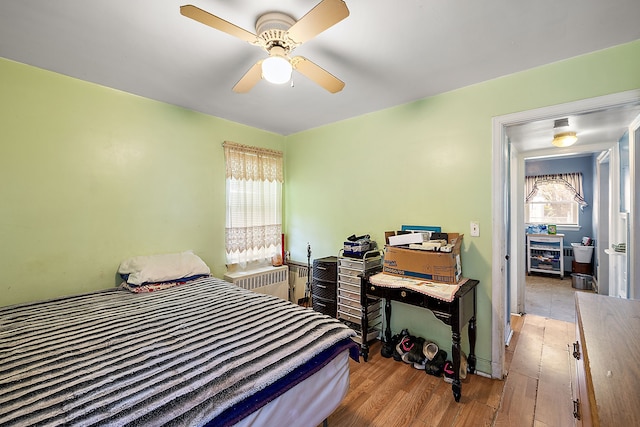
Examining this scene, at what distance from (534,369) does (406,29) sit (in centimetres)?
287

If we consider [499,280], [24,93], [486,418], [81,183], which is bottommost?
[486,418]

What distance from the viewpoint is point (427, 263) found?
2.16 metres

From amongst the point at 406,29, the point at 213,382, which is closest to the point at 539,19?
the point at 406,29

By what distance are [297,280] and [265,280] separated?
572 millimetres

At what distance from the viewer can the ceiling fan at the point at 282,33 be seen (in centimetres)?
117

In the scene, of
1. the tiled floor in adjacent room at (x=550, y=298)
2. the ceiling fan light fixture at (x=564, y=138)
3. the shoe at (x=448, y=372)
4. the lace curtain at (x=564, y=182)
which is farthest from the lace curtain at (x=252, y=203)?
the lace curtain at (x=564, y=182)

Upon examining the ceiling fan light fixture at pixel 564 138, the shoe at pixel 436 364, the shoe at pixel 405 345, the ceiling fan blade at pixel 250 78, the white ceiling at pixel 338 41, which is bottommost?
the shoe at pixel 436 364

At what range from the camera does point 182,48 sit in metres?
1.75

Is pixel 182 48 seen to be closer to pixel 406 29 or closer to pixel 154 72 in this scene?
pixel 154 72

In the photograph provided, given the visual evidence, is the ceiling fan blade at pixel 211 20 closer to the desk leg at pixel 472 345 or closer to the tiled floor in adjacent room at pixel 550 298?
the desk leg at pixel 472 345

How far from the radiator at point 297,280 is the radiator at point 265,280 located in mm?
170

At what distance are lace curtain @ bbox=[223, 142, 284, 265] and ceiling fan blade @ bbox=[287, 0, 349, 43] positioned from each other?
200 cm

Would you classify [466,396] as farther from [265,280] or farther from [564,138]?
[564,138]

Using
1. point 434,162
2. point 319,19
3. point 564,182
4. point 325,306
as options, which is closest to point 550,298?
point 564,182
